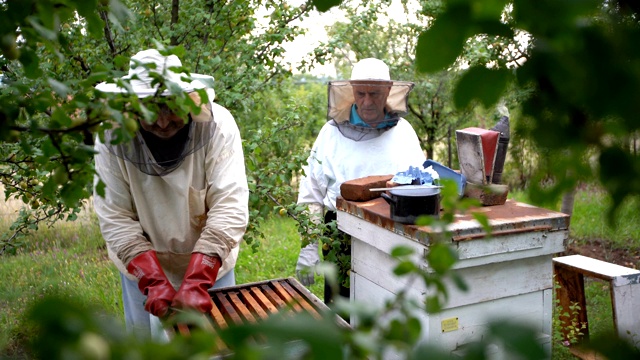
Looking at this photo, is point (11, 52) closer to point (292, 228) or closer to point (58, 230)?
point (292, 228)

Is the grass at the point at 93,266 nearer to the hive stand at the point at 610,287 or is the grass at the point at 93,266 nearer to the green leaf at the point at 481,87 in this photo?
the hive stand at the point at 610,287

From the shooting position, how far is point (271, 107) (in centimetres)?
758

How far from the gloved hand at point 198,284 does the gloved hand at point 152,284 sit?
0.15 ft

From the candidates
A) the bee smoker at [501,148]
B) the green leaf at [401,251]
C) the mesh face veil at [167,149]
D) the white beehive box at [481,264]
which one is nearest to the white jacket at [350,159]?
the bee smoker at [501,148]

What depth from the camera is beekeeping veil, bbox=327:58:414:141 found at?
10.5 feet

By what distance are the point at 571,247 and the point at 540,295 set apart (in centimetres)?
330

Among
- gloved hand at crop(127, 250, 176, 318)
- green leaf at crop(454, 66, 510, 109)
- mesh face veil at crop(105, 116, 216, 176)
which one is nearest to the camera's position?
green leaf at crop(454, 66, 510, 109)

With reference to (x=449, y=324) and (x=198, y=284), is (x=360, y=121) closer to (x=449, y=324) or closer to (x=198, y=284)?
(x=449, y=324)

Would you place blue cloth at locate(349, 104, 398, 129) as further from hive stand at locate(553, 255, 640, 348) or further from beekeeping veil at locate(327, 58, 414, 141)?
hive stand at locate(553, 255, 640, 348)

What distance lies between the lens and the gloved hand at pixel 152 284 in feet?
6.69

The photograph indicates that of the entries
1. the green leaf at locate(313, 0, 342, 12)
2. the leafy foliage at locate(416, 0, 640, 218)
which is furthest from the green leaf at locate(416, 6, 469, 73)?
the green leaf at locate(313, 0, 342, 12)

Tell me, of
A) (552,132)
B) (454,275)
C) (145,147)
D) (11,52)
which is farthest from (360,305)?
(145,147)

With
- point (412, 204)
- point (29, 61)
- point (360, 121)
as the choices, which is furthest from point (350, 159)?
point (29, 61)

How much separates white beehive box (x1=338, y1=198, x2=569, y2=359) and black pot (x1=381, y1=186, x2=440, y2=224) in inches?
1.8
